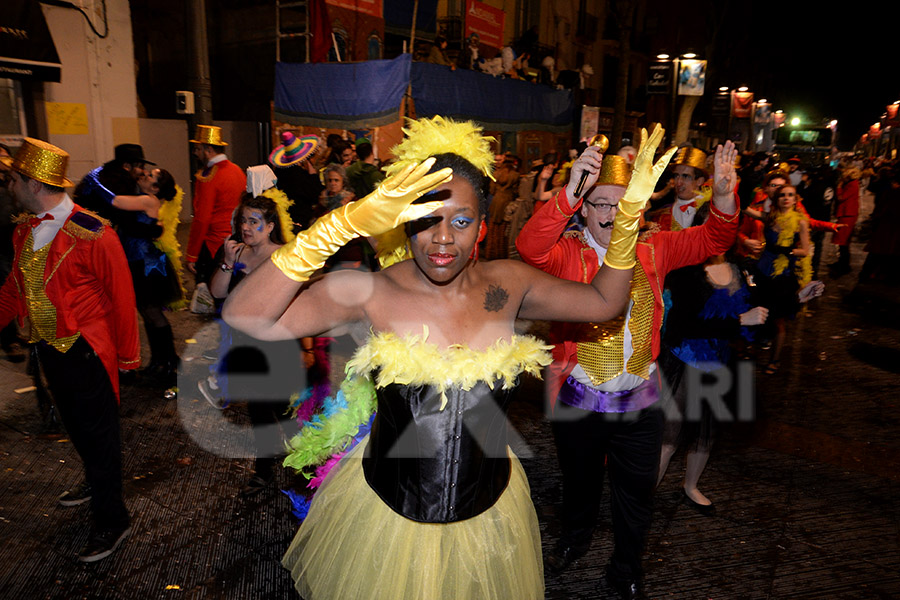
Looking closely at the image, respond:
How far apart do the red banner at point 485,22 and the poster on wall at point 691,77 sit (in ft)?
25.3

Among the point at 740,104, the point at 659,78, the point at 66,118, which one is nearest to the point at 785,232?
the point at 66,118

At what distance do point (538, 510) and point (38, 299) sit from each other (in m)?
3.25

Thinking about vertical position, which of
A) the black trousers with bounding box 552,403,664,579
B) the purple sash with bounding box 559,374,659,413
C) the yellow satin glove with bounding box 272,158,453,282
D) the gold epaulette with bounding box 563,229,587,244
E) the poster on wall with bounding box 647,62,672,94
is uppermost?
the poster on wall with bounding box 647,62,672,94

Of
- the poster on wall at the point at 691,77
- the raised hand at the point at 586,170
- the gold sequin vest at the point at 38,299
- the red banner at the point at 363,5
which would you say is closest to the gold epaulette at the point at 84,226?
the gold sequin vest at the point at 38,299

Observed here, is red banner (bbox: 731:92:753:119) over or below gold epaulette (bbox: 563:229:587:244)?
over

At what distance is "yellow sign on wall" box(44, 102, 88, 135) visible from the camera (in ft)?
34.4

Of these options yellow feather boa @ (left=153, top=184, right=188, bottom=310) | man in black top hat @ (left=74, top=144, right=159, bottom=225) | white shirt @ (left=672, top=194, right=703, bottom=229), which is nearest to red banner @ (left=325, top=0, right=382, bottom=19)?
yellow feather boa @ (left=153, top=184, right=188, bottom=310)

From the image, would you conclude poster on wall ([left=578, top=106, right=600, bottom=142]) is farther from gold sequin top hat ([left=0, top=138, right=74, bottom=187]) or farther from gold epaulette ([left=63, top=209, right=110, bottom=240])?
gold sequin top hat ([left=0, top=138, right=74, bottom=187])

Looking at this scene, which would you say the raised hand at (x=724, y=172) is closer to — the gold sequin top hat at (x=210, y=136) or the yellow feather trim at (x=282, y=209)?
the yellow feather trim at (x=282, y=209)

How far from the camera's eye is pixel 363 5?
1516 centimetres

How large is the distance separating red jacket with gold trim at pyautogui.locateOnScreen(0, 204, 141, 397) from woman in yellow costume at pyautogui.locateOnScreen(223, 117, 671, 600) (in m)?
1.93

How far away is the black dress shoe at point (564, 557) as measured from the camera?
3.61 m

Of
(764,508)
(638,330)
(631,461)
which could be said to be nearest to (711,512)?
(764,508)

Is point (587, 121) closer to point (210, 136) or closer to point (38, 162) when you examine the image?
point (210, 136)
